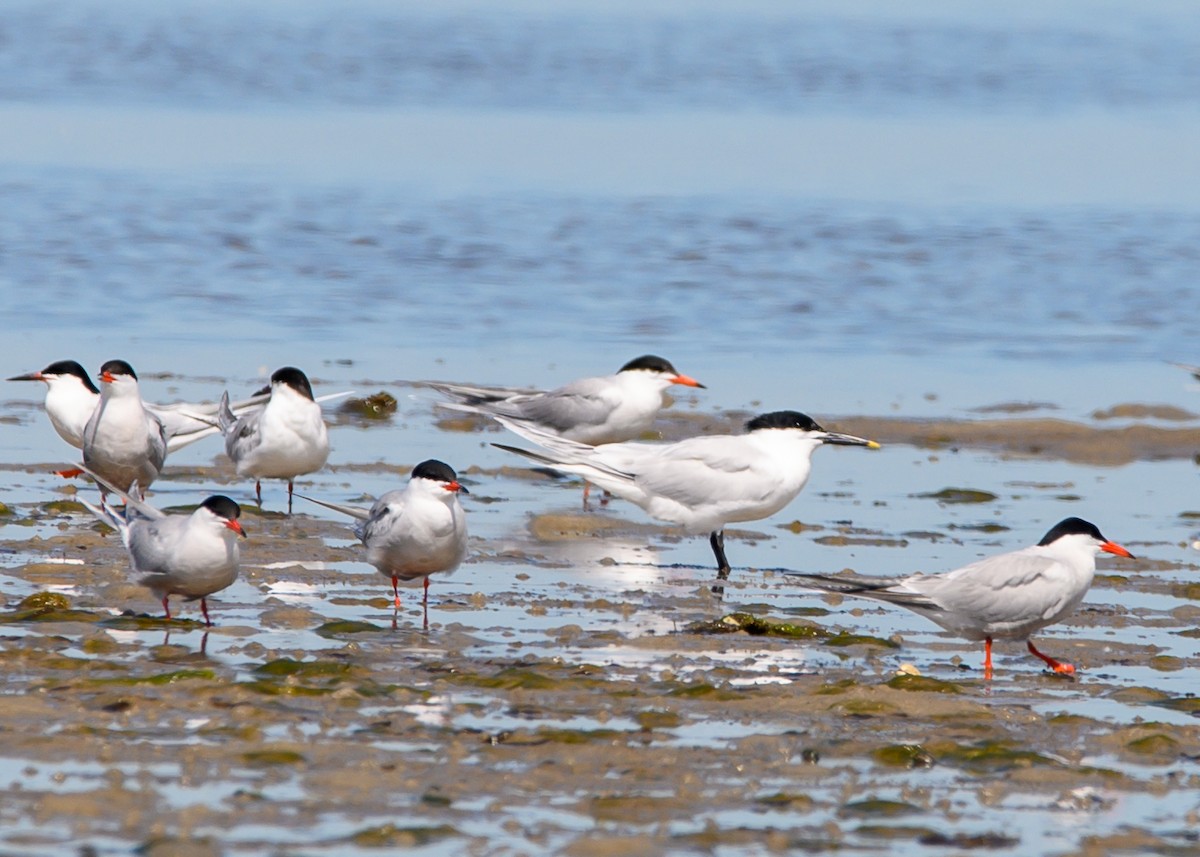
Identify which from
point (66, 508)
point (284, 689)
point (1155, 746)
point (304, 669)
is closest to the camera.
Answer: point (1155, 746)

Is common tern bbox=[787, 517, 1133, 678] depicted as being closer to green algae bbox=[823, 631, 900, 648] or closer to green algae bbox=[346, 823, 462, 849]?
green algae bbox=[823, 631, 900, 648]

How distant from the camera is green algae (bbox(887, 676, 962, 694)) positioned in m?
6.29

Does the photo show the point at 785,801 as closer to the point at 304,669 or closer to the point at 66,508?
the point at 304,669

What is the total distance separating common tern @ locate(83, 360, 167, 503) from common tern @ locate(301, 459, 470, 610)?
2.11 metres

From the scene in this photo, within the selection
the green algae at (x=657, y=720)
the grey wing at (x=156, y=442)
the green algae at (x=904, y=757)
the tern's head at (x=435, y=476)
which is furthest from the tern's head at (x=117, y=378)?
the green algae at (x=904, y=757)

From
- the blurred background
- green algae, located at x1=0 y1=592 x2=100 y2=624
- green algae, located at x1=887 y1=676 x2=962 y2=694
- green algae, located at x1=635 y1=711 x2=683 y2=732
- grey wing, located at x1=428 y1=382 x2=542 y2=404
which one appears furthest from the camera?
the blurred background

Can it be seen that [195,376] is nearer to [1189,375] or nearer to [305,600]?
[305,600]

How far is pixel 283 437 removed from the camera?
9.62m

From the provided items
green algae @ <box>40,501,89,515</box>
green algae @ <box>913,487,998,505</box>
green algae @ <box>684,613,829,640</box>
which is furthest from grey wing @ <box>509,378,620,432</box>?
green algae @ <box>684,613,829,640</box>

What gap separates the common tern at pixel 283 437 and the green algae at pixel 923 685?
4173 mm

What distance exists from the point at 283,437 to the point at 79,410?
1.44m

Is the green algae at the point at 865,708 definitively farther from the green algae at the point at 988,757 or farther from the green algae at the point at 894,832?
the green algae at the point at 894,832

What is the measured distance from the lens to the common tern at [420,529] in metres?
7.39

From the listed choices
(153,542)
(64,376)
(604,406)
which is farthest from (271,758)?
(604,406)
